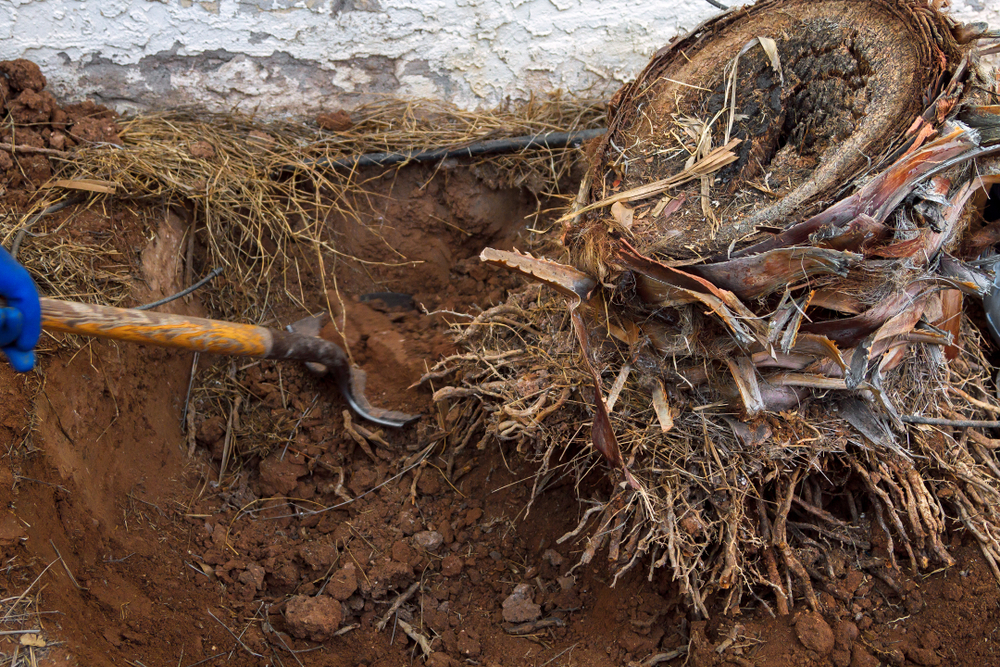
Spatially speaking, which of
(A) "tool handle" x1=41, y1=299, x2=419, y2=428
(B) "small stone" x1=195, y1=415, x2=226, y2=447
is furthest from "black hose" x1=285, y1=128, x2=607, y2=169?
(B) "small stone" x1=195, y1=415, x2=226, y2=447

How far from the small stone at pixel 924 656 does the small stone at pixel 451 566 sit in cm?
116

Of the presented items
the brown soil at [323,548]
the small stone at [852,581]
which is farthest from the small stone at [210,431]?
the small stone at [852,581]

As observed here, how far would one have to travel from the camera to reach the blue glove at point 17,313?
1.31 meters

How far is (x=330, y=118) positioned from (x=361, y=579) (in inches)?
64.8

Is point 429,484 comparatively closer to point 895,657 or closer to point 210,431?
point 210,431

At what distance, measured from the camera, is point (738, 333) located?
4.89 ft

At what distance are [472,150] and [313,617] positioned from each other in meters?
1.63

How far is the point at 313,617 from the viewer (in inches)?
70.7

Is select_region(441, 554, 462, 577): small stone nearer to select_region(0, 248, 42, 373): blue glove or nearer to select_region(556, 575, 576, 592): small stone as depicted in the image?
select_region(556, 575, 576, 592): small stone

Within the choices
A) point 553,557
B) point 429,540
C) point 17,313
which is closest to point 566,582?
point 553,557

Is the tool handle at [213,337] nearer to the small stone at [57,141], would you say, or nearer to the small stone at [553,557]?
the small stone at [553,557]

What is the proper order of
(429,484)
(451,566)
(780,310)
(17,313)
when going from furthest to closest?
(429,484) → (451,566) → (780,310) → (17,313)

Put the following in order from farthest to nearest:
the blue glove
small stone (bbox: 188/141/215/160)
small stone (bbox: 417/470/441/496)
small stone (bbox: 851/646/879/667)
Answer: small stone (bbox: 188/141/215/160) < small stone (bbox: 417/470/441/496) < small stone (bbox: 851/646/879/667) < the blue glove

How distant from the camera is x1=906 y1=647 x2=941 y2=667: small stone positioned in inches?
64.1
